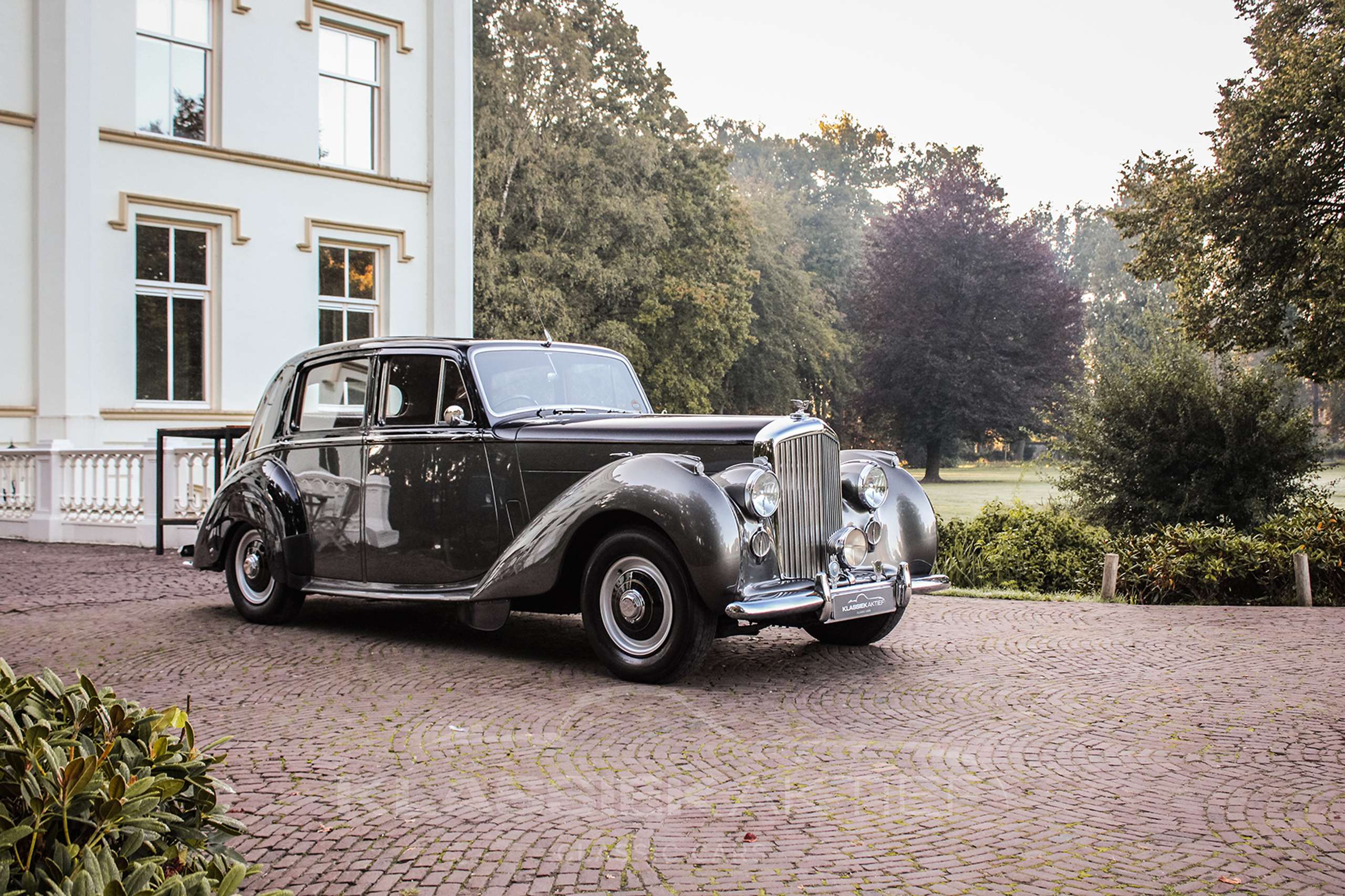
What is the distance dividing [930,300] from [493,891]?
42.8m

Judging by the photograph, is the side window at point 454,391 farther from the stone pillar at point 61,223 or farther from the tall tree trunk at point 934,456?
the tall tree trunk at point 934,456

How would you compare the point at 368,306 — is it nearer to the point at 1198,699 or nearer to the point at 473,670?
the point at 473,670

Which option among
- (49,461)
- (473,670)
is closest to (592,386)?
(473,670)

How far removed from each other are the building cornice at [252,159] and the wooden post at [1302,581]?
14.9 meters

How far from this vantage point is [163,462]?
12.7 meters

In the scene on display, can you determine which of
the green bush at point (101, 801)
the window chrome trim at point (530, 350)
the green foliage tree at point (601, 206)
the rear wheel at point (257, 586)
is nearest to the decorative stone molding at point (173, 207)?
the rear wheel at point (257, 586)

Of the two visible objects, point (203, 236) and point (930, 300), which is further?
point (930, 300)

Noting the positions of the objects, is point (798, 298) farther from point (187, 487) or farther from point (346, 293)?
point (187, 487)

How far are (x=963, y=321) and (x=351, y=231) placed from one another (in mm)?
29459

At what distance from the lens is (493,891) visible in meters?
3.31

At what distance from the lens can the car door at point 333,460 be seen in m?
7.56

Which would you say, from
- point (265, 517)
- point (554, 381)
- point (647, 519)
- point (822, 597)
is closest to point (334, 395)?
point (265, 517)

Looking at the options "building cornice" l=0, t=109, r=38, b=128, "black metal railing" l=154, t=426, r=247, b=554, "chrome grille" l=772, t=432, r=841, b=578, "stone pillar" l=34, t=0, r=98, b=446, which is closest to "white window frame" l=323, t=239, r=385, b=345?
"stone pillar" l=34, t=0, r=98, b=446

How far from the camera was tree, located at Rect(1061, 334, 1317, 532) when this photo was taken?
15242mm
